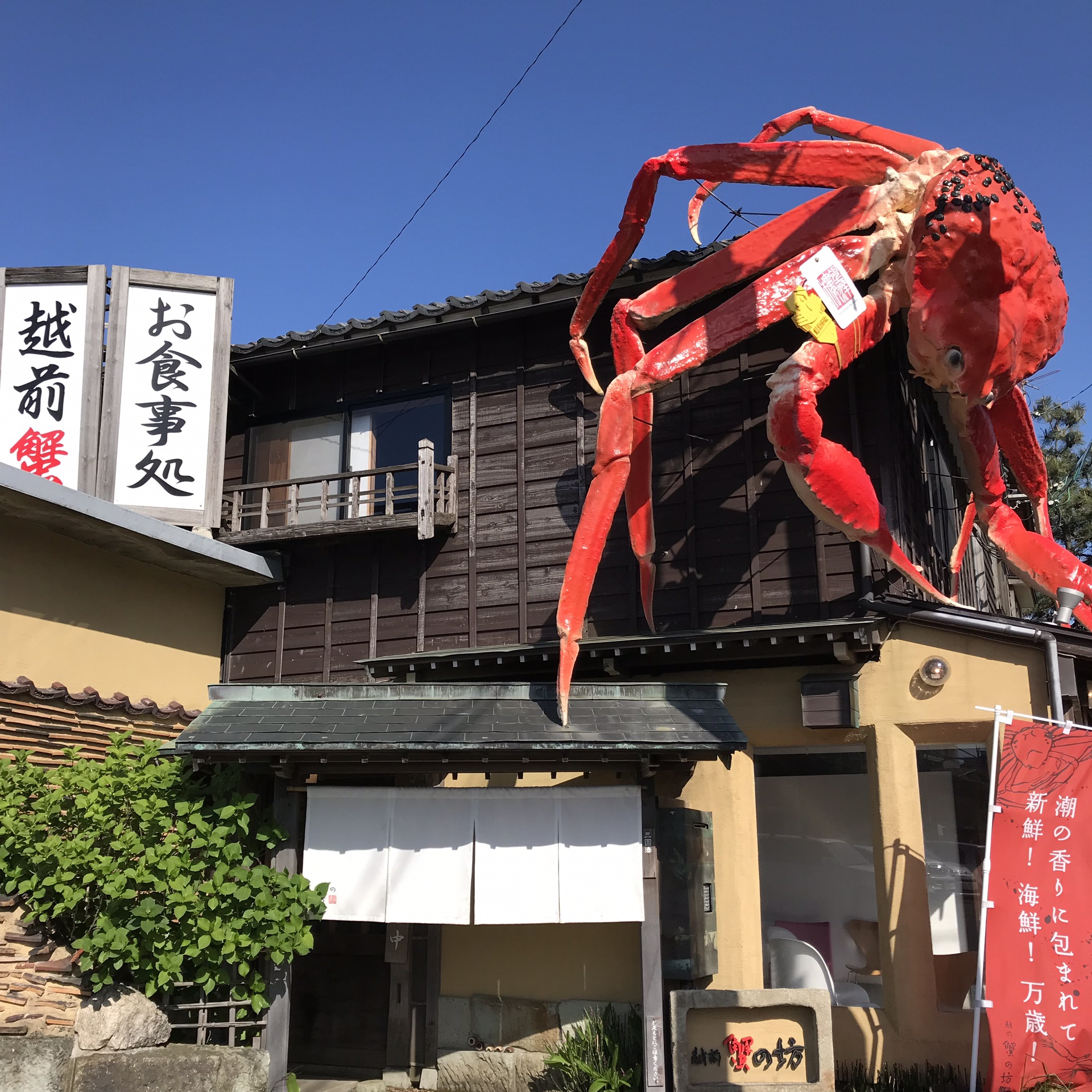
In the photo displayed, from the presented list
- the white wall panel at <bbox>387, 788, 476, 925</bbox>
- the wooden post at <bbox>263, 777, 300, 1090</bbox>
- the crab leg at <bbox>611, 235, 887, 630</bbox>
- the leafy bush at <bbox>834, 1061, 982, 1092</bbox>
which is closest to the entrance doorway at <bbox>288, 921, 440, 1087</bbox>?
the wooden post at <bbox>263, 777, 300, 1090</bbox>

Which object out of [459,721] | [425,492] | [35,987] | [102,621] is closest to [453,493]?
[425,492]

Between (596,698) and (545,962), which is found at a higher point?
(596,698)

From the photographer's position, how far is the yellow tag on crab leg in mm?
8766

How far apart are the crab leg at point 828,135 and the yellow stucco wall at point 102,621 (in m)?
8.01

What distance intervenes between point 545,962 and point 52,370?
349 inches

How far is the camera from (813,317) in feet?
28.8

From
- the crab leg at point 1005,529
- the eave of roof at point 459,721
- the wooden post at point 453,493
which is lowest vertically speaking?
the eave of roof at point 459,721

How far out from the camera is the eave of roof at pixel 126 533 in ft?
33.8

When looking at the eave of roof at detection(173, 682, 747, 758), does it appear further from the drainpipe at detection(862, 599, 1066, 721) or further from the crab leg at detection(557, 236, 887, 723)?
the drainpipe at detection(862, 599, 1066, 721)

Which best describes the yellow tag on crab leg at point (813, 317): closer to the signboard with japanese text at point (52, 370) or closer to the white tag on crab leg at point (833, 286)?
the white tag on crab leg at point (833, 286)

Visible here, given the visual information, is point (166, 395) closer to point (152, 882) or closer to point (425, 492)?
point (425, 492)

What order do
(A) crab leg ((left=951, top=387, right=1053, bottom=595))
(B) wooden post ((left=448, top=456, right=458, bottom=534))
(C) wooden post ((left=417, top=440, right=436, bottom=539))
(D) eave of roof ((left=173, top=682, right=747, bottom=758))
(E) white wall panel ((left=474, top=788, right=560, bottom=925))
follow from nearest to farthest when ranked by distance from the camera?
(D) eave of roof ((left=173, top=682, right=747, bottom=758)), (E) white wall panel ((left=474, top=788, right=560, bottom=925)), (A) crab leg ((left=951, top=387, right=1053, bottom=595)), (C) wooden post ((left=417, top=440, right=436, bottom=539)), (B) wooden post ((left=448, top=456, right=458, bottom=534))

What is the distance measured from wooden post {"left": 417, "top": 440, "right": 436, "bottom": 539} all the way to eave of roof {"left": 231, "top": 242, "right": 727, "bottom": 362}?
A: 1731 millimetres

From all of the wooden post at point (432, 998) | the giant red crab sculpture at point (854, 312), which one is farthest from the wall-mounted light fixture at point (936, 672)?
the wooden post at point (432, 998)
